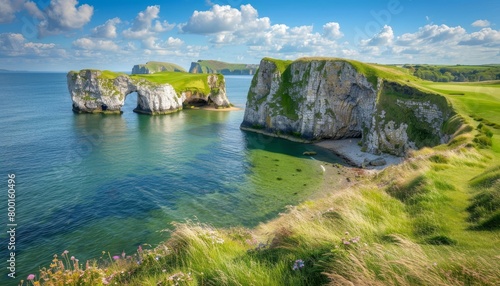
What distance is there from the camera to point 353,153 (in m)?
59.2

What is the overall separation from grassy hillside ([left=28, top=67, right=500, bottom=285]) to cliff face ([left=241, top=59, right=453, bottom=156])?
34.7 m

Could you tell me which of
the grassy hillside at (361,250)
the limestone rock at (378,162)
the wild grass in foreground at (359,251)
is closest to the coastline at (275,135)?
the limestone rock at (378,162)

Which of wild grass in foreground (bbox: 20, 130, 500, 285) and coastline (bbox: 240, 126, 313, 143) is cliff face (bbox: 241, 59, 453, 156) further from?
wild grass in foreground (bbox: 20, 130, 500, 285)

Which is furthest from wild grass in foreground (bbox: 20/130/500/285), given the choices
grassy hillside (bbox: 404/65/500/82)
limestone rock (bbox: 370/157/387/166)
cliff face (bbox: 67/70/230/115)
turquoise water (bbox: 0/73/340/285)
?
grassy hillside (bbox: 404/65/500/82)

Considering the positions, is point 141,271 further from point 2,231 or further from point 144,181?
point 144,181

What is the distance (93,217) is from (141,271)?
84.7ft

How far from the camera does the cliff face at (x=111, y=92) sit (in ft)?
331

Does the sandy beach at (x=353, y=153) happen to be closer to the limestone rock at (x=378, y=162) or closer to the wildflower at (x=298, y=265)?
the limestone rock at (x=378, y=162)

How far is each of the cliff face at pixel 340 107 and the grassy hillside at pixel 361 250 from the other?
34.7 m

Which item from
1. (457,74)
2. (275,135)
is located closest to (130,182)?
(275,135)

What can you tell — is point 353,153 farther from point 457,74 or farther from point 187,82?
point 457,74

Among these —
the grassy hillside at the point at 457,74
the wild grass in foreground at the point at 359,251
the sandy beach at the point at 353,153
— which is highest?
the grassy hillside at the point at 457,74

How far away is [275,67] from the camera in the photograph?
80.8 meters

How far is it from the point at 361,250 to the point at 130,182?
1533 inches
